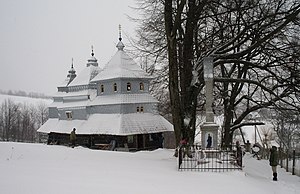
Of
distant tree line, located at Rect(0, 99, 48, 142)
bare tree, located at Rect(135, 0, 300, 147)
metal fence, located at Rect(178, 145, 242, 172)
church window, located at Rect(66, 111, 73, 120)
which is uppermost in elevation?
bare tree, located at Rect(135, 0, 300, 147)

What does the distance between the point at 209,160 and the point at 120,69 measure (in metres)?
25.1

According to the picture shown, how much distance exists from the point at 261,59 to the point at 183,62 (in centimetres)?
473

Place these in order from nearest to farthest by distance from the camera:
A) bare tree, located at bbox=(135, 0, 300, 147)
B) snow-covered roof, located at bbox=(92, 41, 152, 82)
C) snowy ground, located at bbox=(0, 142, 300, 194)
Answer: snowy ground, located at bbox=(0, 142, 300, 194)
bare tree, located at bbox=(135, 0, 300, 147)
snow-covered roof, located at bbox=(92, 41, 152, 82)

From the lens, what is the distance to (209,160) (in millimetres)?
12625

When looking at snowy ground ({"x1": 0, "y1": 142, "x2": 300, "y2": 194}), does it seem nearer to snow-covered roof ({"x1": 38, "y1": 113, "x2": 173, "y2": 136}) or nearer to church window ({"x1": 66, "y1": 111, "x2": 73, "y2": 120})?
snow-covered roof ({"x1": 38, "y1": 113, "x2": 173, "y2": 136})

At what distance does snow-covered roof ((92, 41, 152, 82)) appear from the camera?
3585cm

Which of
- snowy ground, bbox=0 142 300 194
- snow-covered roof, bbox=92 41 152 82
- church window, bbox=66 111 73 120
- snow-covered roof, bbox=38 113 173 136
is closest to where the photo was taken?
snowy ground, bbox=0 142 300 194

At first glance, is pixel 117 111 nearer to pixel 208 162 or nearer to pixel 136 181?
pixel 208 162

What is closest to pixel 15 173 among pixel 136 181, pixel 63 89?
pixel 136 181

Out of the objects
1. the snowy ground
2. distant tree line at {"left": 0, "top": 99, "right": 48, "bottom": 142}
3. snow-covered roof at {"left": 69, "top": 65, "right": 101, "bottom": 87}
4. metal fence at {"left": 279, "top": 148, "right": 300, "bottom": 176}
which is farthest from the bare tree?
distant tree line at {"left": 0, "top": 99, "right": 48, "bottom": 142}

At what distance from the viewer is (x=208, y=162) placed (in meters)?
12.5

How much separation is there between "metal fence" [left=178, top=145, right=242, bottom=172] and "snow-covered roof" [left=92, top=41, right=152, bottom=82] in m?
22.0

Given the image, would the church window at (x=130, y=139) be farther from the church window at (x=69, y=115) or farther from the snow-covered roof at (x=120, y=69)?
the church window at (x=69, y=115)

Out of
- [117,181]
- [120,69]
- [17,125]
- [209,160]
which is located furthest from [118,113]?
[17,125]
